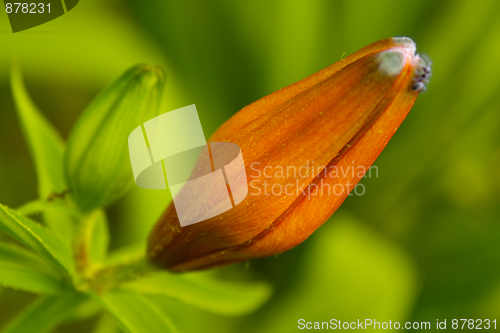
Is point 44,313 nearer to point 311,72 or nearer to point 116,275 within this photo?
point 116,275

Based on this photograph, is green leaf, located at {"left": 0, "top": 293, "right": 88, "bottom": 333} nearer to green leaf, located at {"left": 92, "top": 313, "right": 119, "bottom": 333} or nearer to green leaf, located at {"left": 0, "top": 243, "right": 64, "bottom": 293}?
green leaf, located at {"left": 0, "top": 243, "right": 64, "bottom": 293}

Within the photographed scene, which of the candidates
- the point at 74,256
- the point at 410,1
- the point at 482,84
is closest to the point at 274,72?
the point at 410,1

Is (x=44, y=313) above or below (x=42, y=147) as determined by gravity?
below

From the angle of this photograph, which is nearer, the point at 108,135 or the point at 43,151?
the point at 108,135

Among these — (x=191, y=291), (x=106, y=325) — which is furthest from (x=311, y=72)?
(x=106, y=325)

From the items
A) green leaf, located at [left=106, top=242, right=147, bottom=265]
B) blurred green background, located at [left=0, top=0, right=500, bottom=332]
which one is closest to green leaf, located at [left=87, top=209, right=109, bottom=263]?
green leaf, located at [left=106, top=242, right=147, bottom=265]

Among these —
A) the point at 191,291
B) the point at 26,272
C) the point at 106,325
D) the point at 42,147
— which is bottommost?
the point at 106,325

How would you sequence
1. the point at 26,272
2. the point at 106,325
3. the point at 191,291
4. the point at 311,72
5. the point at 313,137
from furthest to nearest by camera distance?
the point at 311,72 < the point at 106,325 < the point at 191,291 < the point at 26,272 < the point at 313,137
